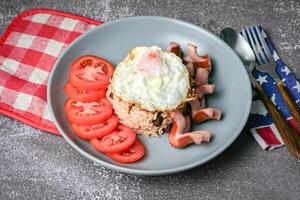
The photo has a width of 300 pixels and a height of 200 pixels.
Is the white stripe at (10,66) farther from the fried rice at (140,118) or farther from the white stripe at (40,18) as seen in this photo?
the fried rice at (140,118)

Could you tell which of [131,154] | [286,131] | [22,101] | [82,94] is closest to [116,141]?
[131,154]

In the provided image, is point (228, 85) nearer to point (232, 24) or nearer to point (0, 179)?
point (232, 24)

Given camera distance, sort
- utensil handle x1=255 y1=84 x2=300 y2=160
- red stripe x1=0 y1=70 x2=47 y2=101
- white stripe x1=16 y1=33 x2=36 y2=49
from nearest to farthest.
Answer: utensil handle x1=255 y1=84 x2=300 y2=160 < red stripe x1=0 y1=70 x2=47 y2=101 < white stripe x1=16 y1=33 x2=36 y2=49

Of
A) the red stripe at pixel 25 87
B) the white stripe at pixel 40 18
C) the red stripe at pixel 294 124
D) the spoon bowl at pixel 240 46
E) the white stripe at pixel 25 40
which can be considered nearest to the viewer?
the red stripe at pixel 294 124

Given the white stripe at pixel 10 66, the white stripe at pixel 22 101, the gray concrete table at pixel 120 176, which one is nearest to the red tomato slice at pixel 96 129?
the gray concrete table at pixel 120 176

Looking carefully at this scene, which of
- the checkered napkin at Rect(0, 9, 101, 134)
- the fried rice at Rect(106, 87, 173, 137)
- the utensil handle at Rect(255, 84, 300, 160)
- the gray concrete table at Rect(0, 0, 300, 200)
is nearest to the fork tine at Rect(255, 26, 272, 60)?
the utensil handle at Rect(255, 84, 300, 160)

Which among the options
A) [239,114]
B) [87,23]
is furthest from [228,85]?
[87,23]

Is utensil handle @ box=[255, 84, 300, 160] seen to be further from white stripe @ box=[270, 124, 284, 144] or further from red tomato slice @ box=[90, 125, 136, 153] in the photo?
red tomato slice @ box=[90, 125, 136, 153]
